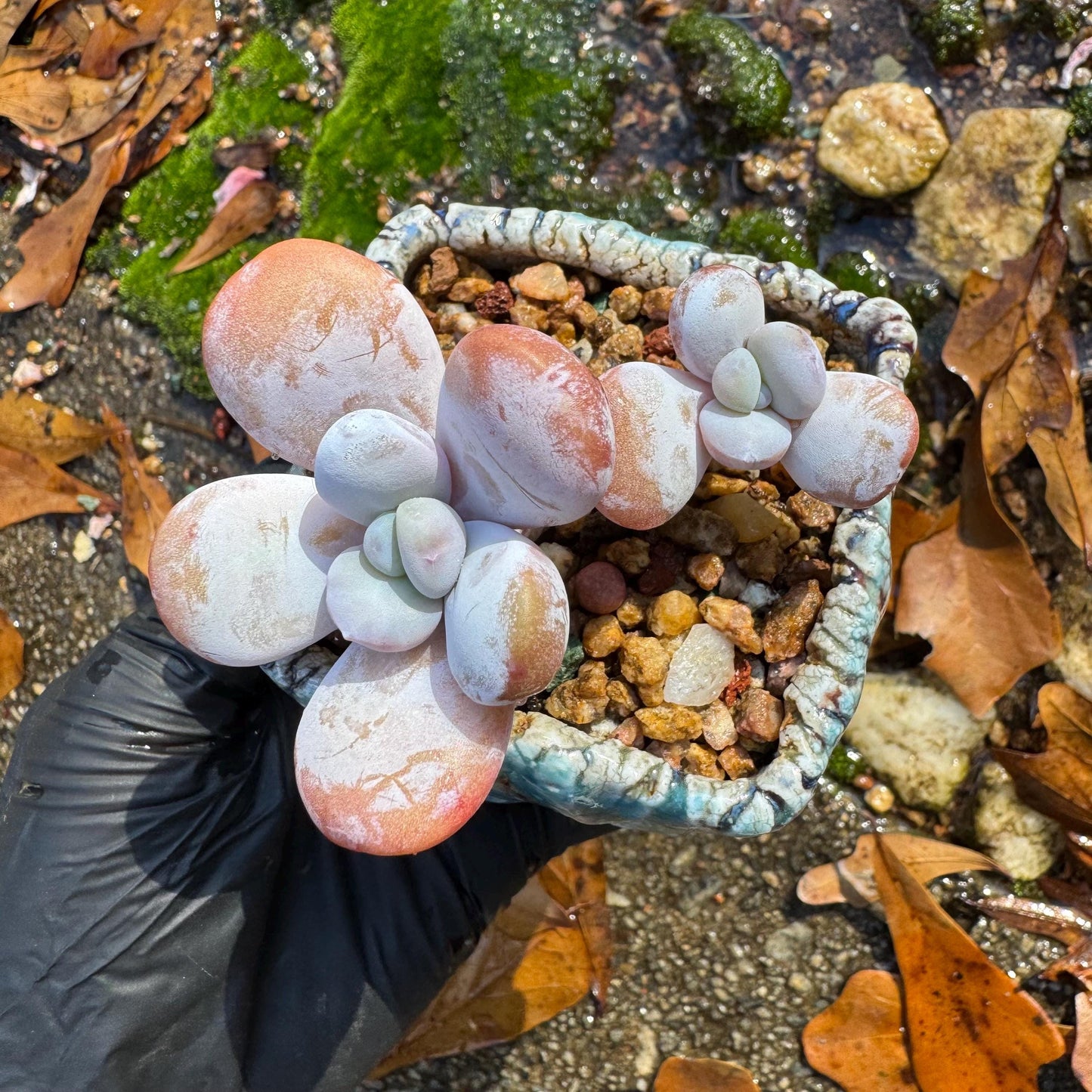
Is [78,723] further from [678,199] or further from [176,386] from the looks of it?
[678,199]

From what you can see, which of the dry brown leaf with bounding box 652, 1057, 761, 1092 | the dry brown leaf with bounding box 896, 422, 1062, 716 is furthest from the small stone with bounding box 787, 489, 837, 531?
the dry brown leaf with bounding box 652, 1057, 761, 1092

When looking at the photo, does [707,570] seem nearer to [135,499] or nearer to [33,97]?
[135,499]

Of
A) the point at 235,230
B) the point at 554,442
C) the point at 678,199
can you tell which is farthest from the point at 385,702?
the point at 235,230

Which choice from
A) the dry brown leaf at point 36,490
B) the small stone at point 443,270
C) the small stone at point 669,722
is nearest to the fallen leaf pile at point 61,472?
the dry brown leaf at point 36,490

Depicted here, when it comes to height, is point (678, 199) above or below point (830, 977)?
above

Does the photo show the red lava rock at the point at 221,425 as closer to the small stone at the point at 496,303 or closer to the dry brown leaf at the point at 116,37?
the dry brown leaf at the point at 116,37

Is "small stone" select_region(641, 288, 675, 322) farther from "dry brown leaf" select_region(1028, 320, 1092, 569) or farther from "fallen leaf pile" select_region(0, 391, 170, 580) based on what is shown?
"fallen leaf pile" select_region(0, 391, 170, 580)
